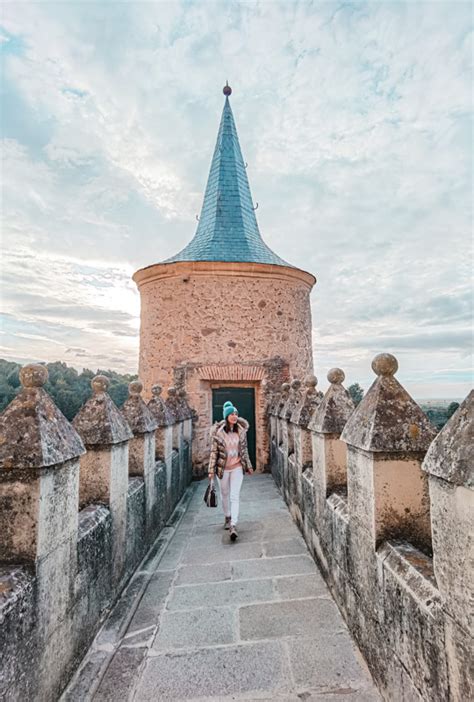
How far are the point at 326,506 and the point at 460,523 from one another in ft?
6.16

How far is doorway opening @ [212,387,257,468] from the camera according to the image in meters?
9.41

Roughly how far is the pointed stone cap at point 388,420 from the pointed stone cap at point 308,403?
1.96 meters

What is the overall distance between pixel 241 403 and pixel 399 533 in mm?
7755

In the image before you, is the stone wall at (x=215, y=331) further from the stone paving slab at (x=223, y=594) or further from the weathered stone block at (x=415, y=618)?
the weathered stone block at (x=415, y=618)

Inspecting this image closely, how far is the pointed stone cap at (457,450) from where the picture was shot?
122 cm

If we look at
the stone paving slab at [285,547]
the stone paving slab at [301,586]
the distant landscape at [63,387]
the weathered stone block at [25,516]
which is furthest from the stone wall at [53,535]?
the distant landscape at [63,387]

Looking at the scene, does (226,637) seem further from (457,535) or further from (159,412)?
(159,412)

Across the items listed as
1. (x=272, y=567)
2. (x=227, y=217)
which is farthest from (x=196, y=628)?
(x=227, y=217)

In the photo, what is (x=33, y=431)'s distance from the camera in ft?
5.86

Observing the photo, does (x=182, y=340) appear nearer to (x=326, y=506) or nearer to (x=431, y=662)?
(x=326, y=506)

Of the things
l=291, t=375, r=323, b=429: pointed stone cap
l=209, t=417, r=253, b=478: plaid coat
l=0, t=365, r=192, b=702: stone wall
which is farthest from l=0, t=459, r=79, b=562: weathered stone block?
l=291, t=375, r=323, b=429: pointed stone cap

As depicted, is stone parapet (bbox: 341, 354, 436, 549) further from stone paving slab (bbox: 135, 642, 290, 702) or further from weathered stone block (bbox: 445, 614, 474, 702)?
stone paving slab (bbox: 135, 642, 290, 702)

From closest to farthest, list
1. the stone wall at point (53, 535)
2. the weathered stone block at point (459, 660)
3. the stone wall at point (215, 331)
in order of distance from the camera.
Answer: the weathered stone block at point (459, 660), the stone wall at point (53, 535), the stone wall at point (215, 331)

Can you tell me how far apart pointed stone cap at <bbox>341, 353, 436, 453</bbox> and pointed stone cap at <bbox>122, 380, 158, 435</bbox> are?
2.24m
